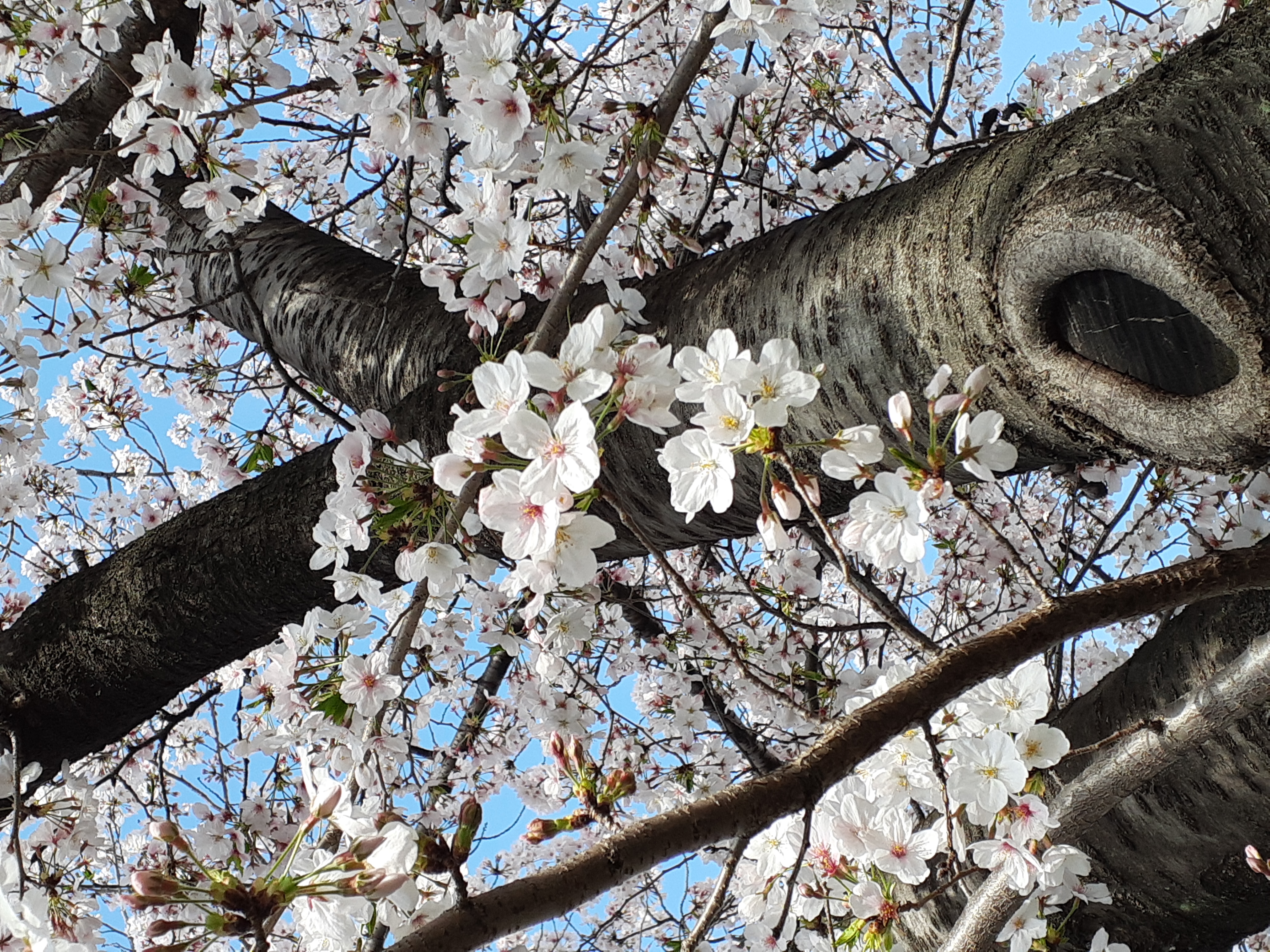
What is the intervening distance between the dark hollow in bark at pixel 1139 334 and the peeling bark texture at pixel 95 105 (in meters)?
1.89

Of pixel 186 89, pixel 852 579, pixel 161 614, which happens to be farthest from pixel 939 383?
pixel 161 614

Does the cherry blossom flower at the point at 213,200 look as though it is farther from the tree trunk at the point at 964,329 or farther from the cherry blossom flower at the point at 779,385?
the cherry blossom flower at the point at 779,385

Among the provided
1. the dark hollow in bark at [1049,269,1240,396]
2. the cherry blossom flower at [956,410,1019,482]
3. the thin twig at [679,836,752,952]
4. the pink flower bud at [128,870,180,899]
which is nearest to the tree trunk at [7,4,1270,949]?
the dark hollow in bark at [1049,269,1240,396]

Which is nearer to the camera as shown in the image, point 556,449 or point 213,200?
point 556,449

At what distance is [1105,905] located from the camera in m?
1.66

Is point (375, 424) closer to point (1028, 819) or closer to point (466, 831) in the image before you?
point (466, 831)

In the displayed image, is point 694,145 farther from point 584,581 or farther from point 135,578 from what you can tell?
point 584,581

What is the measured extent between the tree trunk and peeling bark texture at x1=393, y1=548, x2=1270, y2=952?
0.17 meters

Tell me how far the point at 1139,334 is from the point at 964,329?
0.61ft

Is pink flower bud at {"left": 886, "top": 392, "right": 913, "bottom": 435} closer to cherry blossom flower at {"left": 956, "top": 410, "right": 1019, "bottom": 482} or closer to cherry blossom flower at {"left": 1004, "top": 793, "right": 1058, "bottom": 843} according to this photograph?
cherry blossom flower at {"left": 956, "top": 410, "right": 1019, "bottom": 482}

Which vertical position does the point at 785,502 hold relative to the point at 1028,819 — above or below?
above

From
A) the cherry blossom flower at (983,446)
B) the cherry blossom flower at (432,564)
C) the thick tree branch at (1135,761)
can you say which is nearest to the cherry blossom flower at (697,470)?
the cherry blossom flower at (983,446)

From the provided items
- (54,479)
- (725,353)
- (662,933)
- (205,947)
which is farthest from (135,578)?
(662,933)

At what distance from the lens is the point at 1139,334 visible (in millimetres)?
835
